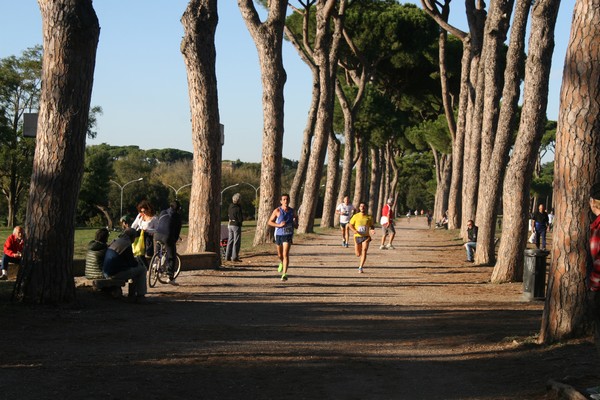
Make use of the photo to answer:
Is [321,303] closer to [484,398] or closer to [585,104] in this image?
[585,104]

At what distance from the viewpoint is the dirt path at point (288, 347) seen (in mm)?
7852

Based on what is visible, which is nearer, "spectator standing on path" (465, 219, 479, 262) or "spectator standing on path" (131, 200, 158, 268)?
"spectator standing on path" (131, 200, 158, 268)

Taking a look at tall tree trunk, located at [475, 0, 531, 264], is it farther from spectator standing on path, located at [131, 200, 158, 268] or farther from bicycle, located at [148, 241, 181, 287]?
bicycle, located at [148, 241, 181, 287]

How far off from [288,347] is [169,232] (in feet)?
22.3

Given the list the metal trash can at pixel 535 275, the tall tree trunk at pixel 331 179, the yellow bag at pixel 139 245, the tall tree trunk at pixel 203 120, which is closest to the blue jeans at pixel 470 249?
the tall tree trunk at pixel 203 120

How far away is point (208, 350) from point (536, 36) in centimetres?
979

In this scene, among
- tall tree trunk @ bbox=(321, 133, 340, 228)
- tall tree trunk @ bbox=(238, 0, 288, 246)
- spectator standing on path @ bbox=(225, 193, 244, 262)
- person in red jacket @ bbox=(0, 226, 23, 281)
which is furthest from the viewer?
tall tree trunk @ bbox=(321, 133, 340, 228)

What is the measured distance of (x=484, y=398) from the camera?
24.8 ft

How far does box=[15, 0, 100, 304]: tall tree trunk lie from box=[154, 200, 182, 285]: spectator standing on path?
13.6ft

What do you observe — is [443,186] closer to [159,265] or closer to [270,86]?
[270,86]

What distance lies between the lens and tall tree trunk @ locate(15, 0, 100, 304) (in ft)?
39.1

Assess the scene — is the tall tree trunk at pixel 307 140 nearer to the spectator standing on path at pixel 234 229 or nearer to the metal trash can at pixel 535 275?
the spectator standing on path at pixel 234 229

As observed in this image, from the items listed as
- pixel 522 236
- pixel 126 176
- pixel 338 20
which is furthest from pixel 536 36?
pixel 126 176

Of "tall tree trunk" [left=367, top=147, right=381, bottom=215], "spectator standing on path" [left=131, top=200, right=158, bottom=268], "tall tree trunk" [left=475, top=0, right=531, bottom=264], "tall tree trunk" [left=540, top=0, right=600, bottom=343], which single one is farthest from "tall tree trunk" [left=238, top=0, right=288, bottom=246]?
"tall tree trunk" [left=367, top=147, right=381, bottom=215]
